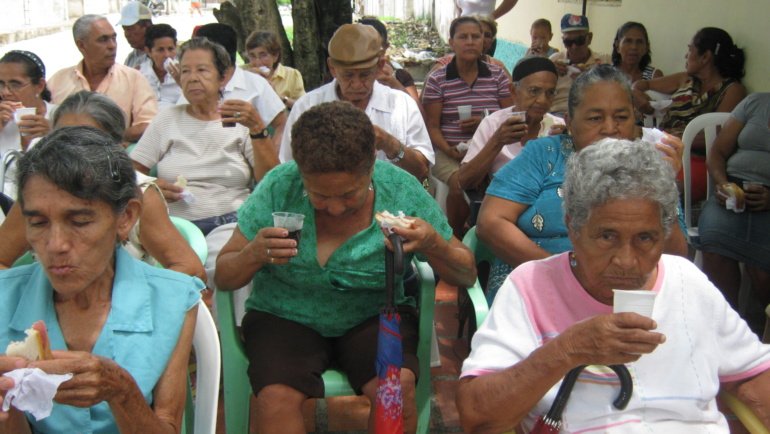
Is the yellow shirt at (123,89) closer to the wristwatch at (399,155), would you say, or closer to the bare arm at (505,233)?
the wristwatch at (399,155)

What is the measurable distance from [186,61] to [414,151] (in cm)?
138

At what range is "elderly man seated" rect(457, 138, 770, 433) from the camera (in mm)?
2162

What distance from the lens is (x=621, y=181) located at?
2215mm

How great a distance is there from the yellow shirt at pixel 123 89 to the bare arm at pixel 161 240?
266 cm

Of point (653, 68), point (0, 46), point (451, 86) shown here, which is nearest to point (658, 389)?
point (451, 86)

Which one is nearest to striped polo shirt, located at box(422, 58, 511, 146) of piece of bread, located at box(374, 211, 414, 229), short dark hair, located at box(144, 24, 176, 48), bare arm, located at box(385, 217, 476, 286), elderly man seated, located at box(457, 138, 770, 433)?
short dark hair, located at box(144, 24, 176, 48)

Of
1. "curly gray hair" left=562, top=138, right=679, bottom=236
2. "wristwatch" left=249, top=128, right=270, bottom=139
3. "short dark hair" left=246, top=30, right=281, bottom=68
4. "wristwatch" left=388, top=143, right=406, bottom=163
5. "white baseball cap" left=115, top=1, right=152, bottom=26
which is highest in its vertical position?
"white baseball cap" left=115, top=1, right=152, bottom=26

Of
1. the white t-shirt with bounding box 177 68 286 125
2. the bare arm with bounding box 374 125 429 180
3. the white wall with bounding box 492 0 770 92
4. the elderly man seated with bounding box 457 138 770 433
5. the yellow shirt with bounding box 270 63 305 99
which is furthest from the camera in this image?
the yellow shirt with bounding box 270 63 305 99

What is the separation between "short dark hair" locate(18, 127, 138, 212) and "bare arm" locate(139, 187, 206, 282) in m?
0.73

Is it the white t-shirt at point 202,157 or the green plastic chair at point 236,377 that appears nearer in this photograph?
the green plastic chair at point 236,377

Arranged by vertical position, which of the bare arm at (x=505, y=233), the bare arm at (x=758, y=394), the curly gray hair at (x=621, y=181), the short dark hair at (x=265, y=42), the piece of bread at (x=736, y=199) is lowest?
the bare arm at (x=758, y=394)

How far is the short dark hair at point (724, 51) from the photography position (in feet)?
18.0

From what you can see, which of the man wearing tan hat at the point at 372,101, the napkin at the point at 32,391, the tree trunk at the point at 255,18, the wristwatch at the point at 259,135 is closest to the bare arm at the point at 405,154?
the man wearing tan hat at the point at 372,101

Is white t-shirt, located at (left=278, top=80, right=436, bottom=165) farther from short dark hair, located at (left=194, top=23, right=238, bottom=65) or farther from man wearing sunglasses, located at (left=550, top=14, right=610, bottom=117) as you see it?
man wearing sunglasses, located at (left=550, top=14, right=610, bottom=117)
